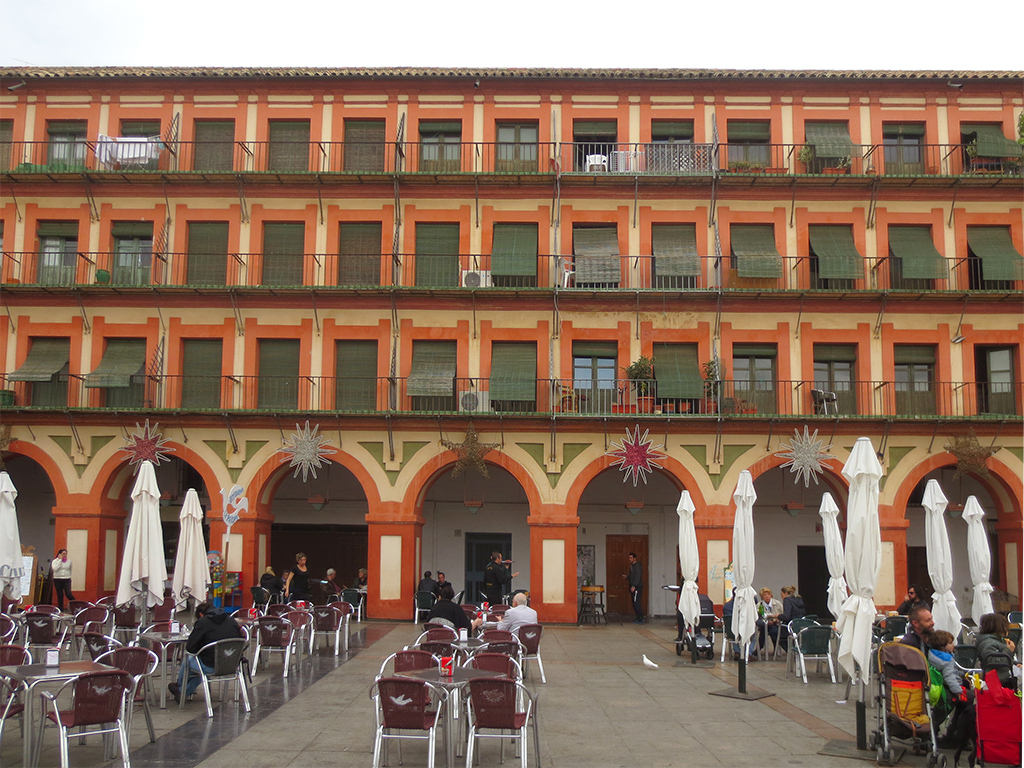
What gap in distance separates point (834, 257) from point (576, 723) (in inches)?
731

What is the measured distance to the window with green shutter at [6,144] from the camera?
94.9ft

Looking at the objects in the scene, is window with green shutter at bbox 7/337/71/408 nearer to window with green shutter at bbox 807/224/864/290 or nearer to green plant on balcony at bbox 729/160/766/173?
green plant on balcony at bbox 729/160/766/173

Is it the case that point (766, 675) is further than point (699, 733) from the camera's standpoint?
Yes

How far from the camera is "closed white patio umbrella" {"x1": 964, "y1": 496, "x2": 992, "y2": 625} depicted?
1888 cm

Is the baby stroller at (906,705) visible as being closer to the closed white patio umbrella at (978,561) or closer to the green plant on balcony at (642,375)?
the closed white patio umbrella at (978,561)

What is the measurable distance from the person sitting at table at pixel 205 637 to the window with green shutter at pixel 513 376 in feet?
45.9

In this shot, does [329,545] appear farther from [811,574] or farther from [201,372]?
[811,574]

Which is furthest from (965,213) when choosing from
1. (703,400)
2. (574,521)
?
(574,521)

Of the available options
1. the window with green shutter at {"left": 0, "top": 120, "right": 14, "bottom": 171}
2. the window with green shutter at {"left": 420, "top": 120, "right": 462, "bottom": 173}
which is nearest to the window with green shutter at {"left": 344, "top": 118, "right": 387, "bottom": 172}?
the window with green shutter at {"left": 420, "top": 120, "right": 462, "bottom": 173}

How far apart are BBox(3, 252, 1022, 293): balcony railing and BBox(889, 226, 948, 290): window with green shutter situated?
57mm

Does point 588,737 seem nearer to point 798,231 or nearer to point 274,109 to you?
point 798,231

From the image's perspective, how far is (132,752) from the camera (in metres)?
10.8

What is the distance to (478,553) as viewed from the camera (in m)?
30.4

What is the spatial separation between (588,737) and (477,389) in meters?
15.7
